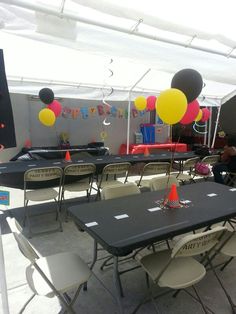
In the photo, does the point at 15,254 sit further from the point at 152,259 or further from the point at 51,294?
the point at 152,259

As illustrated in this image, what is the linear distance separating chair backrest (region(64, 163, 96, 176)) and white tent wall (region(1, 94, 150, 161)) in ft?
15.1

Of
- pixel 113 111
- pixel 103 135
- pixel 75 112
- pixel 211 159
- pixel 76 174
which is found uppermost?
pixel 113 111

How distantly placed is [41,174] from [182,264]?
2266 millimetres

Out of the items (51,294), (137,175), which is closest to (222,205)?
(51,294)

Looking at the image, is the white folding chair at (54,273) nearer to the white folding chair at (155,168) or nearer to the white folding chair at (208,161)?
the white folding chair at (155,168)

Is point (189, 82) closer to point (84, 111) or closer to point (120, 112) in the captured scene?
point (84, 111)

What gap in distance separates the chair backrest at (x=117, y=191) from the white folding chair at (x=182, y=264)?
2.76 ft

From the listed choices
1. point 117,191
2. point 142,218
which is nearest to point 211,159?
point 117,191

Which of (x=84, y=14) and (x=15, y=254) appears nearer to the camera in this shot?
(x=84, y=14)

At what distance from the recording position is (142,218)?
6.70ft

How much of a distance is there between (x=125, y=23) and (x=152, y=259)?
218 centimetres

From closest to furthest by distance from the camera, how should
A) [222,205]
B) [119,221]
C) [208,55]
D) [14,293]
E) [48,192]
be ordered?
[119,221] < [14,293] < [222,205] < [208,55] < [48,192]

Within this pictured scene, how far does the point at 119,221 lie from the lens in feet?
6.48

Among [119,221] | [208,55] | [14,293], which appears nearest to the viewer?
[119,221]
